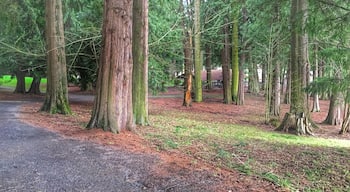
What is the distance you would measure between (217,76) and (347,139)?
110ft

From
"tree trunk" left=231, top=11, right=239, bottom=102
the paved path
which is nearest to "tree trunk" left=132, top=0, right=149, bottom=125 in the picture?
the paved path

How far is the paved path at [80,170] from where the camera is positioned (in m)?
4.19

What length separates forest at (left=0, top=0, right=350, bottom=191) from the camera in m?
6.74

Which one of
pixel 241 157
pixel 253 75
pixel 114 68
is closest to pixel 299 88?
pixel 241 157

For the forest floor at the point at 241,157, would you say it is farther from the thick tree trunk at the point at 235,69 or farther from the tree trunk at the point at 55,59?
the thick tree trunk at the point at 235,69

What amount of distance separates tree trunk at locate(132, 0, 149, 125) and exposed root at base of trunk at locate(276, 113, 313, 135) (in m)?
4.99

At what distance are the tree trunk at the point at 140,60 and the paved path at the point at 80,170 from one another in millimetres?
3080

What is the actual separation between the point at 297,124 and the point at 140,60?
5.70 meters

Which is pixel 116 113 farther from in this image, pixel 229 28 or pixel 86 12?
pixel 229 28

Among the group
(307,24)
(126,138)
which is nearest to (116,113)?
(126,138)

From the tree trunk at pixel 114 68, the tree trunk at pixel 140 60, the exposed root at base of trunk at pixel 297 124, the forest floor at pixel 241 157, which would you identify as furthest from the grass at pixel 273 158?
the exposed root at base of trunk at pixel 297 124

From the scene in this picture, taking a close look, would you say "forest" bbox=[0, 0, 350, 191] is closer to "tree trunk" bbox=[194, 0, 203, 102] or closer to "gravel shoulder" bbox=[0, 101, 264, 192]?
"tree trunk" bbox=[194, 0, 203, 102]

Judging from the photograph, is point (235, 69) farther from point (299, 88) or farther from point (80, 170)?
point (80, 170)

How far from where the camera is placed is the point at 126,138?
276 inches
